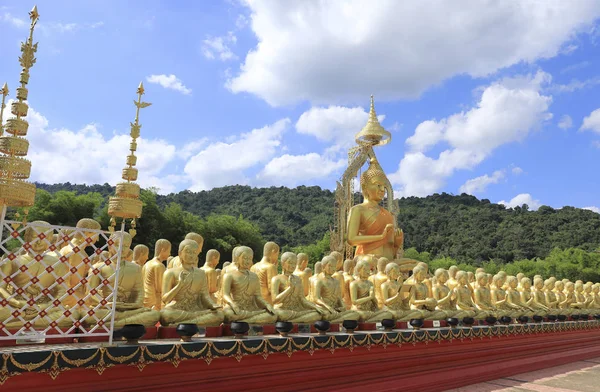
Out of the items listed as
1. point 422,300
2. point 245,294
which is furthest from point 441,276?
point 245,294

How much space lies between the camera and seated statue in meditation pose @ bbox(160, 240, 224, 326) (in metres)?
5.75

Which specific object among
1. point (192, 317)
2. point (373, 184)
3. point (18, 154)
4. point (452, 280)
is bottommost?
point (192, 317)

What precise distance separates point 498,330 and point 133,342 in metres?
7.82

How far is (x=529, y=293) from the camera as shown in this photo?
13.0 m

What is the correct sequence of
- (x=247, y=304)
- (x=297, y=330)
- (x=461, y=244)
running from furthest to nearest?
(x=461, y=244) < (x=297, y=330) < (x=247, y=304)

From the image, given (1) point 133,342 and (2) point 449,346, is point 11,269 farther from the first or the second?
(2) point 449,346

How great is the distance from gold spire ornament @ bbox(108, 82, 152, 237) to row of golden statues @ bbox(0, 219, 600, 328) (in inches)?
8.9

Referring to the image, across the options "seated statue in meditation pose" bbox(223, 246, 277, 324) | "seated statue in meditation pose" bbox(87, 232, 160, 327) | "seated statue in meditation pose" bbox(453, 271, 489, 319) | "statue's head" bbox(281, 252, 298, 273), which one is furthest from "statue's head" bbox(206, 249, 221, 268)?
"seated statue in meditation pose" bbox(453, 271, 489, 319)

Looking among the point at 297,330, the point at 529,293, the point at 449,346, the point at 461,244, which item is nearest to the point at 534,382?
the point at 449,346

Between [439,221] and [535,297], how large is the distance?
125 ft

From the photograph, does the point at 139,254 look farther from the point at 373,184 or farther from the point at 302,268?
the point at 373,184

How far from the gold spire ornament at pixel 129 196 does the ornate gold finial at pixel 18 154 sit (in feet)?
2.73

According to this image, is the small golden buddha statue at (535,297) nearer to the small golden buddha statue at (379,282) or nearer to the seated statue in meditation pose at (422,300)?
the seated statue in meditation pose at (422,300)

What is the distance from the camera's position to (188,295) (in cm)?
600
